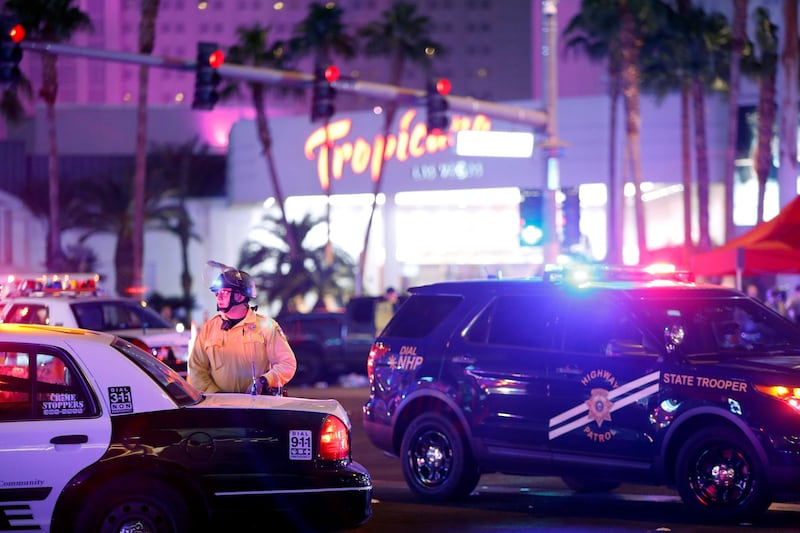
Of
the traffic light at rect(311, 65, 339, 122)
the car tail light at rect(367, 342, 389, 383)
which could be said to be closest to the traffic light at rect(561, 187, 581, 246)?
the traffic light at rect(311, 65, 339, 122)

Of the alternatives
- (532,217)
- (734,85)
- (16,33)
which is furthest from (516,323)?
(734,85)

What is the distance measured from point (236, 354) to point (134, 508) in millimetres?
2072

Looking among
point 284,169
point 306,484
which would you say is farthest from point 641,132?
point 306,484

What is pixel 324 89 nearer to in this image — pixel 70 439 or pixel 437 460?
pixel 437 460

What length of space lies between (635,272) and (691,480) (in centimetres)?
220

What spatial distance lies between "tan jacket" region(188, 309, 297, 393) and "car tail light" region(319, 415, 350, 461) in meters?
1.47

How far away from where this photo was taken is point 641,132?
2009 inches

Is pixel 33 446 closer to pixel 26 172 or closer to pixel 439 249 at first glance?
pixel 439 249

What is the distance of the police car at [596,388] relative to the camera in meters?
9.54

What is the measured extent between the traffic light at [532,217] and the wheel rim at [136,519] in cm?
1299

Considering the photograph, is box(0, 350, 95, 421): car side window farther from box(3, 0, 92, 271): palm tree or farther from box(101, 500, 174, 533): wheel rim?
box(3, 0, 92, 271): palm tree

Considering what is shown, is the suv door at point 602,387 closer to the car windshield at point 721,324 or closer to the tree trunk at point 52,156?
the car windshield at point 721,324

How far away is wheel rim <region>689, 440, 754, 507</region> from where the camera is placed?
9.57 meters

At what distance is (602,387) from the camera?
10.2 meters
